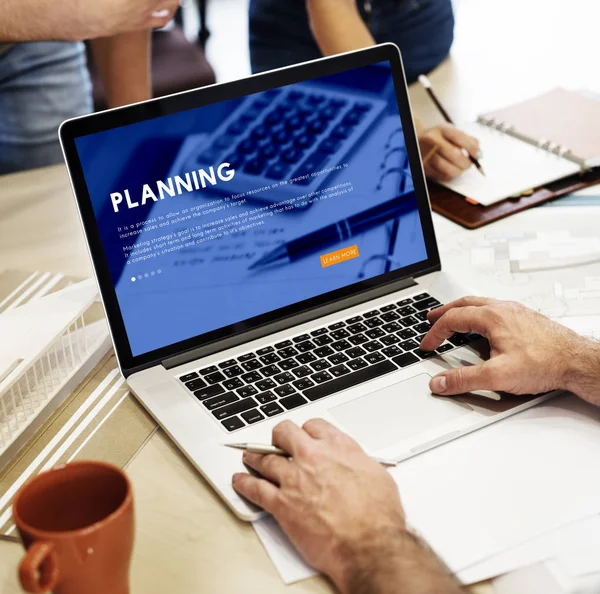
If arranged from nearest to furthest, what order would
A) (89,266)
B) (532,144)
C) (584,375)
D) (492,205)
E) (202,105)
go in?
(584,375) < (202,105) < (89,266) < (492,205) < (532,144)

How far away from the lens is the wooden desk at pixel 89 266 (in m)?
0.69

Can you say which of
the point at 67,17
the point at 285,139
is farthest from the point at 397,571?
the point at 67,17

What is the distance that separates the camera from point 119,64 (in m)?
1.70

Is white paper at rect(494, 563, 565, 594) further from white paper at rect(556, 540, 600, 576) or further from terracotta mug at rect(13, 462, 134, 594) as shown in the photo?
terracotta mug at rect(13, 462, 134, 594)

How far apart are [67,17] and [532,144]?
2.81ft

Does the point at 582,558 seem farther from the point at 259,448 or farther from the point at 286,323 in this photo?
the point at 286,323

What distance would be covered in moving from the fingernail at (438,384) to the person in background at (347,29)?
2.32 ft

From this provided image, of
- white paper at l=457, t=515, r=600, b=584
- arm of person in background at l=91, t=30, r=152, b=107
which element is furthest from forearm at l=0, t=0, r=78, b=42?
white paper at l=457, t=515, r=600, b=584

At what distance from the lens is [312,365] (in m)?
0.90

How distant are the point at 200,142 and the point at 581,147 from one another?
76 centimetres

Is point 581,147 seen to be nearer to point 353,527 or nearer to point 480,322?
point 480,322

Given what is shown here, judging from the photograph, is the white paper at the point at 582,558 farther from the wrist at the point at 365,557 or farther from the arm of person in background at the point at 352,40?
the arm of person in background at the point at 352,40

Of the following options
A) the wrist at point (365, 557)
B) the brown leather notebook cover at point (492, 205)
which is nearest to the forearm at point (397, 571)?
the wrist at point (365, 557)

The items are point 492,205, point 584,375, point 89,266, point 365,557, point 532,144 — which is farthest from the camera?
point 532,144
